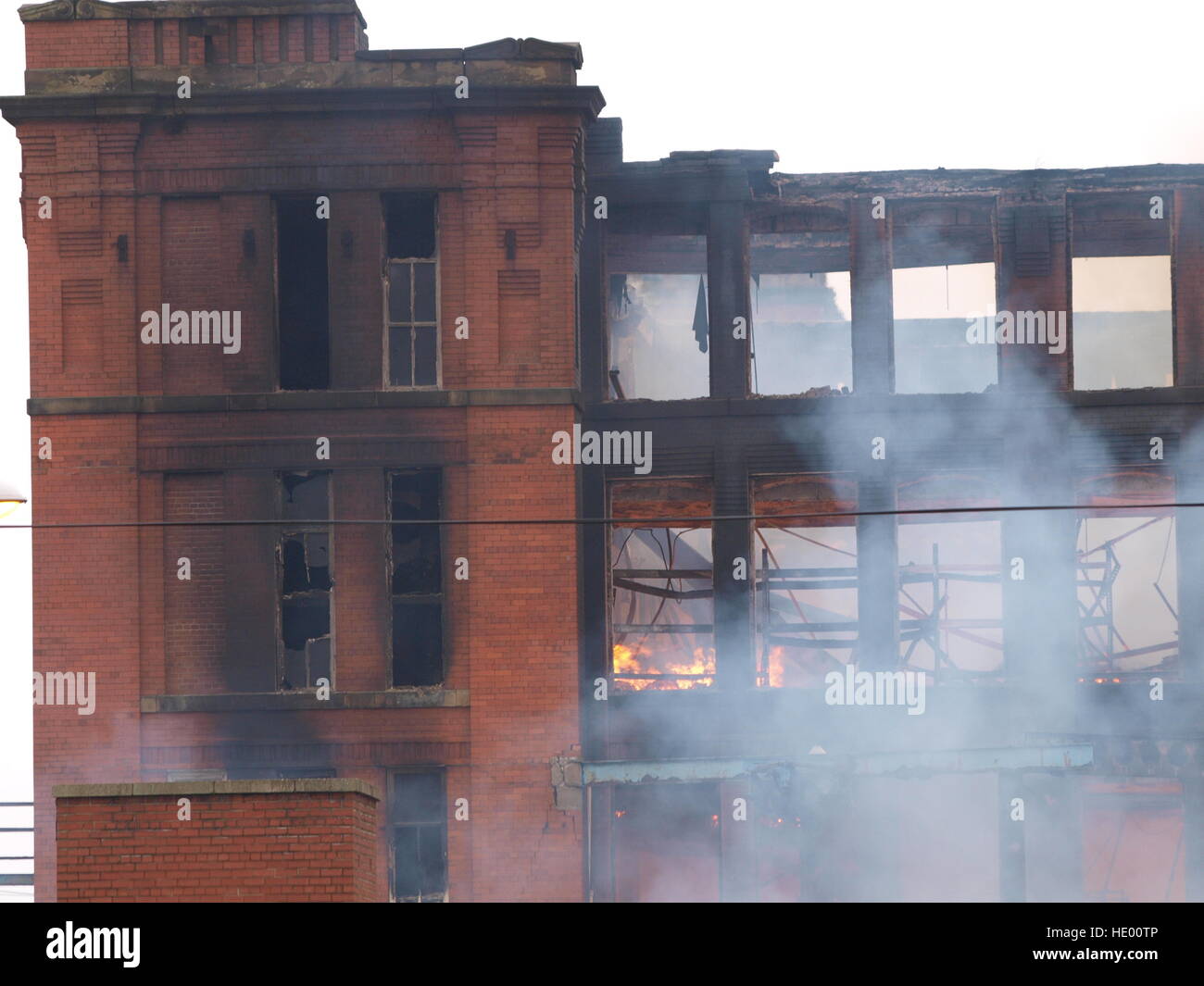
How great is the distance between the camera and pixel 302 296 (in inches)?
779

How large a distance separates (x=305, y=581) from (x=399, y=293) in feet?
11.7

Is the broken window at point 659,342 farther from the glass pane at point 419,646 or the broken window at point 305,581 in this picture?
the glass pane at point 419,646

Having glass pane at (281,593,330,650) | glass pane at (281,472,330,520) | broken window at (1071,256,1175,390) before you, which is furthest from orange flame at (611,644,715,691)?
broken window at (1071,256,1175,390)

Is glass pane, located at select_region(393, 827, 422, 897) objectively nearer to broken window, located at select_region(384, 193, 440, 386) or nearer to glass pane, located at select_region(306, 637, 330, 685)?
glass pane, located at select_region(306, 637, 330, 685)

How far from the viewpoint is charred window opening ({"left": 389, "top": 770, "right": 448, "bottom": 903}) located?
18906 mm

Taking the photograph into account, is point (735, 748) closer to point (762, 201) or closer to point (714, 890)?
point (714, 890)

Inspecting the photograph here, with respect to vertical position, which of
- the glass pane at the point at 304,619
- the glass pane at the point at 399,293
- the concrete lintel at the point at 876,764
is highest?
the glass pane at the point at 399,293

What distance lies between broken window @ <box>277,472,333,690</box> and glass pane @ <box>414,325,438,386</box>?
1.58 meters

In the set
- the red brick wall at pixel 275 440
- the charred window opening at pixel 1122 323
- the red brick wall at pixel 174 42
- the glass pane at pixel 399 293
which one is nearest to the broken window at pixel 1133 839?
the red brick wall at pixel 275 440

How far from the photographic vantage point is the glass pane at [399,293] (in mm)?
19688

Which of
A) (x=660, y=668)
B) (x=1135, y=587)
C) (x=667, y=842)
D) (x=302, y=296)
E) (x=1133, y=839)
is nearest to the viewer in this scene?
(x=302, y=296)

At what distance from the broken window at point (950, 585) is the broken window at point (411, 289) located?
5.97 metres

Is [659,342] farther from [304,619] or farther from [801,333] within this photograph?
[304,619]

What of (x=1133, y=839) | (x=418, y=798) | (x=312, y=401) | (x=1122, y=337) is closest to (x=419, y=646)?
(x=418, y=798)
